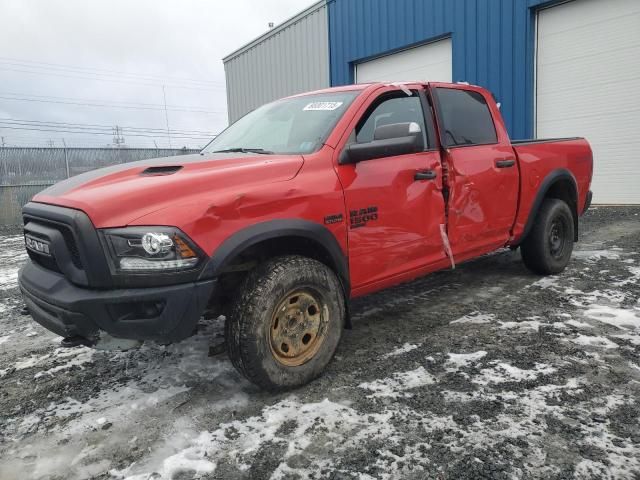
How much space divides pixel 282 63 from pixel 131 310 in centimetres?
1480

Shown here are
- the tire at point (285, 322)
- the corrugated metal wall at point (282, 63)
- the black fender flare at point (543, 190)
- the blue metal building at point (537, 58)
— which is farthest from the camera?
the corrugated metal wall at point (282, 63)

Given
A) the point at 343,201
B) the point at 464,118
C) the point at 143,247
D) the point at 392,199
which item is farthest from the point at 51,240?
the point at 464,118

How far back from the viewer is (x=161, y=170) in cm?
279

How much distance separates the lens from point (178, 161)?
3.11 metres

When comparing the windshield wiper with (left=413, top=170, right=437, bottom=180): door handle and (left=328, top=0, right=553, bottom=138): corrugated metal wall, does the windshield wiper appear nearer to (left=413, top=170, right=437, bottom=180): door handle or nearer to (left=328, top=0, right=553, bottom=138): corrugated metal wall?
(left=413, top=170, right=437, bottom=180): door handle

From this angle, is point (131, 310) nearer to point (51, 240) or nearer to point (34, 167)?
point (51, 240)

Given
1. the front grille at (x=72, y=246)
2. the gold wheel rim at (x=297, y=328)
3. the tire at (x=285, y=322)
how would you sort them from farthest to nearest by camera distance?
the gold wheel rim at (x=297, y=328), the tire at (x=285, y=322), the front grille at (x=72, y=246)

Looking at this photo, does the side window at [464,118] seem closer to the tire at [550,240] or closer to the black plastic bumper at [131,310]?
the tire at [550,240]

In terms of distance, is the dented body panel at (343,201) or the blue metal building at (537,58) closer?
the dented body panel at (343,201)

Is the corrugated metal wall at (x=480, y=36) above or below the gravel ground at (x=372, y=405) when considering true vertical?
above

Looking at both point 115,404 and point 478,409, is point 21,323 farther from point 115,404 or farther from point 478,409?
point 478,409

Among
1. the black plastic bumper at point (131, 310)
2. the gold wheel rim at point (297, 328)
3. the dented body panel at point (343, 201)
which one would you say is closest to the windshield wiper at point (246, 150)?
the dented body panel at point (343, 201)

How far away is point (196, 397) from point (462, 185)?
8.23 feet

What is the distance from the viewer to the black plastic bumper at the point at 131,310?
7.54ft
